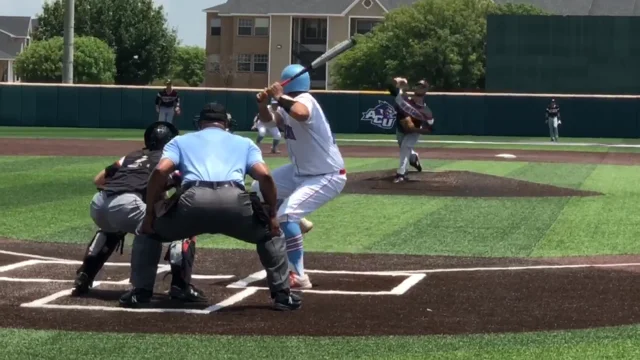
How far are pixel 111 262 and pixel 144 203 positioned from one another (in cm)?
223

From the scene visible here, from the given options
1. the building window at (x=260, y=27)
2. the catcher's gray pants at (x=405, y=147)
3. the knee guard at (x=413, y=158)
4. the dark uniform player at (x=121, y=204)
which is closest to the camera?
the dark uniform player at (x=121, y=204)

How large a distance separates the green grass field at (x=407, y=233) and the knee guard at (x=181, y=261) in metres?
1.39

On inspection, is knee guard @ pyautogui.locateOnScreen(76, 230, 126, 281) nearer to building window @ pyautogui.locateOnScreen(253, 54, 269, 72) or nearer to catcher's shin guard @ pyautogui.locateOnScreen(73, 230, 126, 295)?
catcher's shin guard @ pyautogui.locateOnScreen(73, 230, 126, 295)

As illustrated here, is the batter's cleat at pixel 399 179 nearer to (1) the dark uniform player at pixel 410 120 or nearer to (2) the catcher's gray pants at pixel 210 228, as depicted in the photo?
(1) the dark uniform player at pixel 410 120

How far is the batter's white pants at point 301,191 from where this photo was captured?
9461mm

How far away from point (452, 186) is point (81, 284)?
11508 mm

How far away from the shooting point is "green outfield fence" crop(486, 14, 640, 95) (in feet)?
150

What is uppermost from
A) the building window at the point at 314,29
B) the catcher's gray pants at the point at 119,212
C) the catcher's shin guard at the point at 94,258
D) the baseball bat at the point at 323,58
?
the building window at the point at 314,29

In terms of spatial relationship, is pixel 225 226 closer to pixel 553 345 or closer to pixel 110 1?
pixel 553 345

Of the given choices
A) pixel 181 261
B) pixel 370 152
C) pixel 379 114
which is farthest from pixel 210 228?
pixel 379 114

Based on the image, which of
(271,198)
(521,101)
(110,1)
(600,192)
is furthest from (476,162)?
(110,1)

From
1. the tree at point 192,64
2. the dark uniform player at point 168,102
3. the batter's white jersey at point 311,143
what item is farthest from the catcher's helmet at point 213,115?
the tree at point 192,64

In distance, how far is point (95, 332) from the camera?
7.49 metres

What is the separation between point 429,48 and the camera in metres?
77.6
